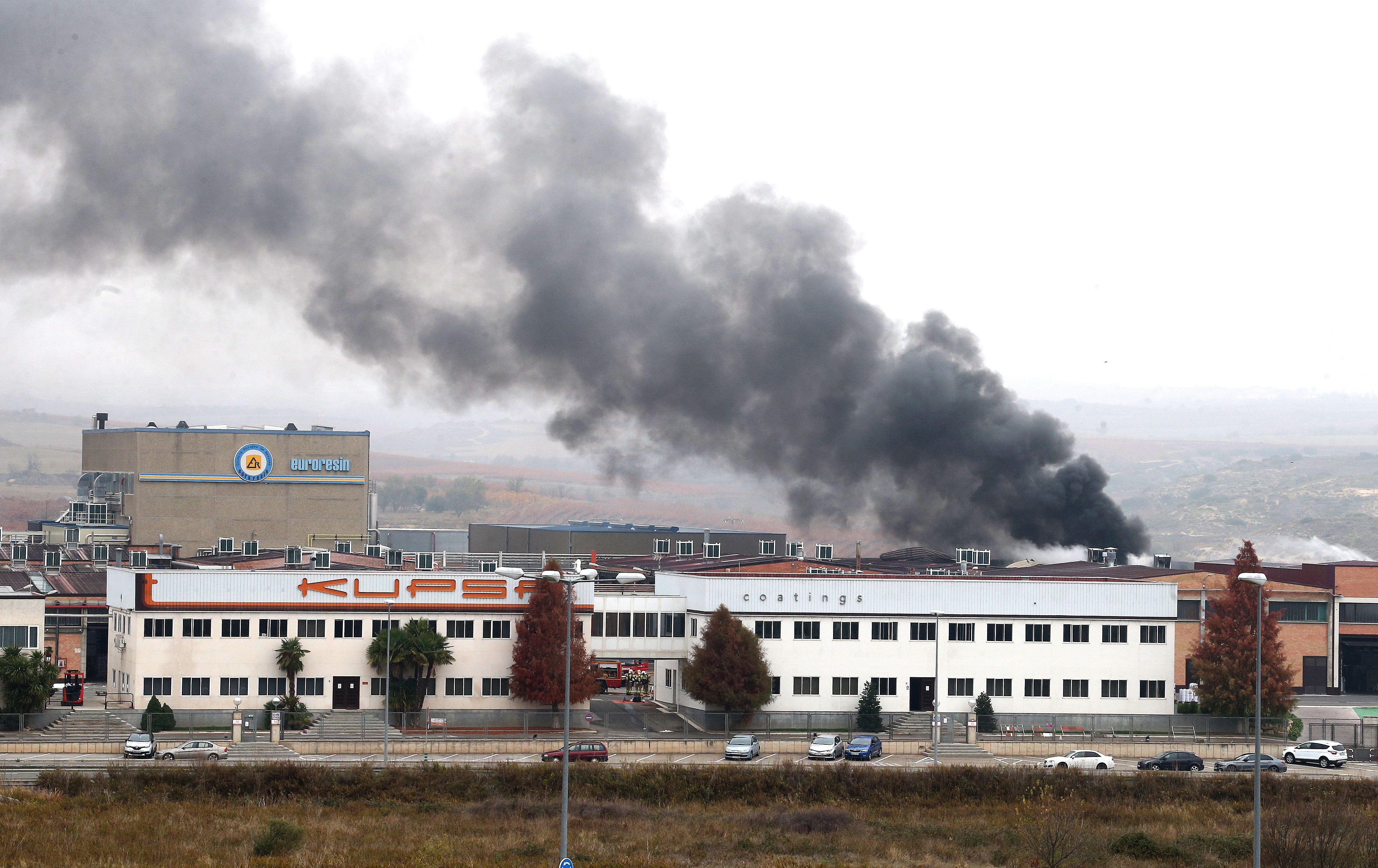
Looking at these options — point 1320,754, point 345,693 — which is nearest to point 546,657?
point 345,693

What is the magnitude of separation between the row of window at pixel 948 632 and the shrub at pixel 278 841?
31.9 meters

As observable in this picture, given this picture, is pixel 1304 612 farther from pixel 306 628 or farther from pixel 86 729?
pixel 86 729

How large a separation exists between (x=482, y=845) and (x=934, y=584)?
110ft

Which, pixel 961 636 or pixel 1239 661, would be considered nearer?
pixel 1239 661

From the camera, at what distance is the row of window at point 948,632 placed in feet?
219

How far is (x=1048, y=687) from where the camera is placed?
220 feet

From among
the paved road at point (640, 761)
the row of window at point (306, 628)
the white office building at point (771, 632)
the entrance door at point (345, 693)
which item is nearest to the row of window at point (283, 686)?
the white office building at point (771, 632)

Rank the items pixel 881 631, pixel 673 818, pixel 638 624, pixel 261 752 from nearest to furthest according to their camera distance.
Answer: pixel 673 818, pixel 261 752, pixel 881 631, pixel 638 624

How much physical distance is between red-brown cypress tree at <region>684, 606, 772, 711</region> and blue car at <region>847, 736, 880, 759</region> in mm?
5945

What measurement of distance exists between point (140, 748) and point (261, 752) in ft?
15.8

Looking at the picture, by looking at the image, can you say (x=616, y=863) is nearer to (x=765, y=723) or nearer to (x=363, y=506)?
(x=765, y=723)

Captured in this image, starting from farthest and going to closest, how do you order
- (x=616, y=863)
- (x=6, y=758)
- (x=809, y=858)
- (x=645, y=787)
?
1. (x=6, y=758)
2. (x=645, y=787)
3. (x=809, y=858)
4. (x=616, y=863)

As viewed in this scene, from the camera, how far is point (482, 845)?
39.6 m

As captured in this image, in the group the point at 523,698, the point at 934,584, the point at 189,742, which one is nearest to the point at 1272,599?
the point at 934,584
